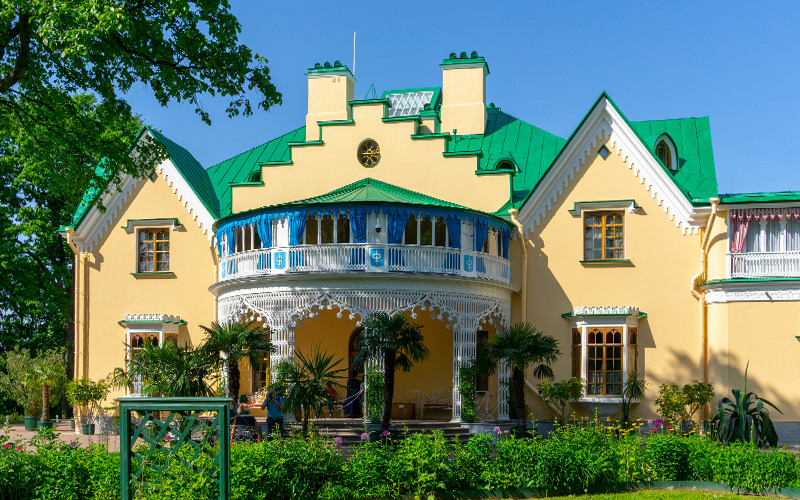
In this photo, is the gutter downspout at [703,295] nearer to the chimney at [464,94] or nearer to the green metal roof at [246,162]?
the chimney at [464,94]

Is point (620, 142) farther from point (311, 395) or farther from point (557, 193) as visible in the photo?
point (311, 395)

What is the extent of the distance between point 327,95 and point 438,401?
Result: 10.3 metres

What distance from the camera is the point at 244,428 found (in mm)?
19438

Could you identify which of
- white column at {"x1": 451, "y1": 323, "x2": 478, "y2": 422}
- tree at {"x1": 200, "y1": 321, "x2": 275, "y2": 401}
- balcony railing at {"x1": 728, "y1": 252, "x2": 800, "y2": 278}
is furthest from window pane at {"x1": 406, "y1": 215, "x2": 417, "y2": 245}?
balcony railing at {"x1": 728, "y1": 252, "x2": 800, "y2": 278}

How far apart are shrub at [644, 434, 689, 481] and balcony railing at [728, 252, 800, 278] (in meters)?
9.73

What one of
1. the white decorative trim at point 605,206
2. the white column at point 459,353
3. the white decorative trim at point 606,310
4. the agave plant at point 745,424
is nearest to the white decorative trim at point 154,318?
the white column at point 459,353

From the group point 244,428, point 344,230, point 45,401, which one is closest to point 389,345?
point 244,428

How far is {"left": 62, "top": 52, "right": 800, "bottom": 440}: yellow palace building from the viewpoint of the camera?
76.3ft

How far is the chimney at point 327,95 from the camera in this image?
29.6m

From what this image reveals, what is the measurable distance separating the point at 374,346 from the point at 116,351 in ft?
33.9

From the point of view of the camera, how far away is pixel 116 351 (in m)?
28.2

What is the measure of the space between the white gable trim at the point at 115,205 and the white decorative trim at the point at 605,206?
11.1 meters

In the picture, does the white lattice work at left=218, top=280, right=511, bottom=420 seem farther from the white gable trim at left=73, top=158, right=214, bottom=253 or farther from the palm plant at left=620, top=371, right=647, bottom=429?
the white gable trim at left=73, top=158, right=214, bottom=253

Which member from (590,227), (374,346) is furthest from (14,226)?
(590,227)
